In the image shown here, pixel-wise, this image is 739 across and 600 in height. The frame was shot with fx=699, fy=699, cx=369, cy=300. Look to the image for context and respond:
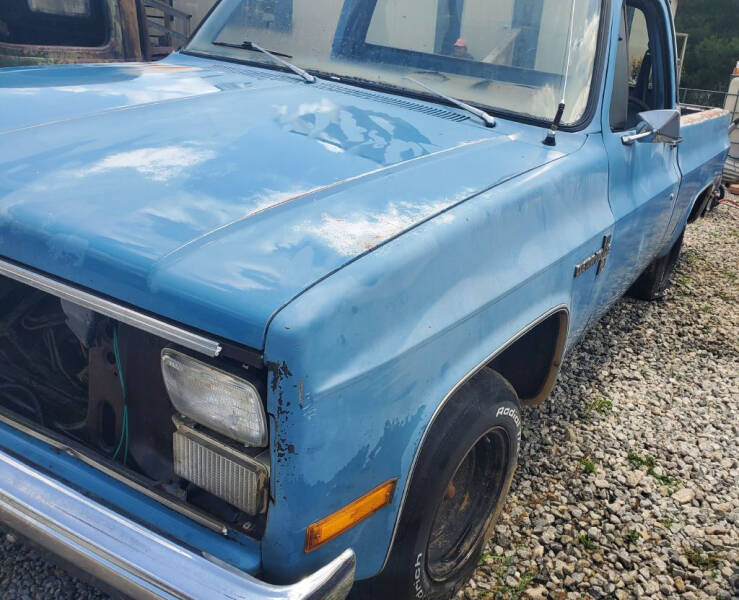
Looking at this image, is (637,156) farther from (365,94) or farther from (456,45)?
(365,94)

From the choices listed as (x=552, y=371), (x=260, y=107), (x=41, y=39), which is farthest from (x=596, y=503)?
(x=41, y=39)

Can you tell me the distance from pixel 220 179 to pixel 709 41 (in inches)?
1063

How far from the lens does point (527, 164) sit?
2145mm

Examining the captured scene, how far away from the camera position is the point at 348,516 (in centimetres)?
148

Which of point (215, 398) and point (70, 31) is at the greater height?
point (70, 31)

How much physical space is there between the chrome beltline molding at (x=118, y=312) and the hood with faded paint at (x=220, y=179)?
23mm

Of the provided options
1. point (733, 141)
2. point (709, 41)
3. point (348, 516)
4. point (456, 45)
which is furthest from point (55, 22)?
point (709, 41)

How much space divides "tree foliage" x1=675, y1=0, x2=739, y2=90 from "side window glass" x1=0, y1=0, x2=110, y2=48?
20.6 m

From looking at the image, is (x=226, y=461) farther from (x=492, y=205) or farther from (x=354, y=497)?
(x=492, y=205)

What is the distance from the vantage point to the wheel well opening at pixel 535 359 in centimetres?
236

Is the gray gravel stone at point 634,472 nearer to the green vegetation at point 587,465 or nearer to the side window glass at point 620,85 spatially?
the green vegetation at point 587,465

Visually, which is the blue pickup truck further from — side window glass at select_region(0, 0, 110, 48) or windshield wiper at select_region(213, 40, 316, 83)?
side window glass at select_region(0, 0, 110, 48)

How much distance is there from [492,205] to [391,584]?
1.02 meters

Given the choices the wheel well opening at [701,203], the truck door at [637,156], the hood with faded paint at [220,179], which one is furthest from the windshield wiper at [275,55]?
the wheel well opening at [701,203]
